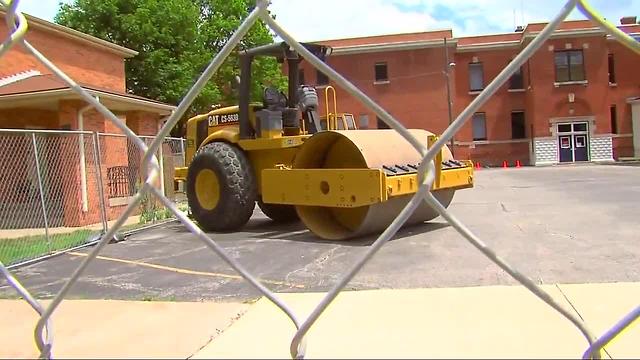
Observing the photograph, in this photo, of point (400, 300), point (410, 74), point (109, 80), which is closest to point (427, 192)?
point (400, 300)

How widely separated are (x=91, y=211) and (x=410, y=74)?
31124 mm

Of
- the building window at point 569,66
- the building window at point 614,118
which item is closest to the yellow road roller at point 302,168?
the building window at point 569,66

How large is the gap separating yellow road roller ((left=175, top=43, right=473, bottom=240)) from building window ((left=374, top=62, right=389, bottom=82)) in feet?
103

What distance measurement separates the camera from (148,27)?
2634cm

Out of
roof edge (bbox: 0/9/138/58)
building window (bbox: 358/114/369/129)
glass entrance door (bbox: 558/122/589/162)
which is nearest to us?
roof edge (bbox: 0/9/138/58)

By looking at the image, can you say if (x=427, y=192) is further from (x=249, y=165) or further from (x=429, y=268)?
(x=249, y=165)

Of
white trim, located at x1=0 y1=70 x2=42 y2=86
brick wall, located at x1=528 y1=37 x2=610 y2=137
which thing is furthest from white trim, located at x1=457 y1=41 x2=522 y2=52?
white trim, located at x1=0 y1=70 x2=42 y2=86

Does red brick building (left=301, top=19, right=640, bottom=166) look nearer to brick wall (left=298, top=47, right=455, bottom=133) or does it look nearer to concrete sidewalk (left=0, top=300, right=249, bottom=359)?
brick wall (left=298, top=47, right=455, bottom=133)

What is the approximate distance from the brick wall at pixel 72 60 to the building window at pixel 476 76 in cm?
2780

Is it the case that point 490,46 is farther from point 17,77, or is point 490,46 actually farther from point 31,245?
point 31,245

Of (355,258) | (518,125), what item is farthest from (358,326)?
(518,125)

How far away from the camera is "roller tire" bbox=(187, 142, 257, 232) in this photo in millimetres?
9859

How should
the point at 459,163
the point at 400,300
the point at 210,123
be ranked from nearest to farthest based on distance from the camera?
the point at 400,300 → the point at 459,163 → the point at 210,123

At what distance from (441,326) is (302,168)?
198 inches
